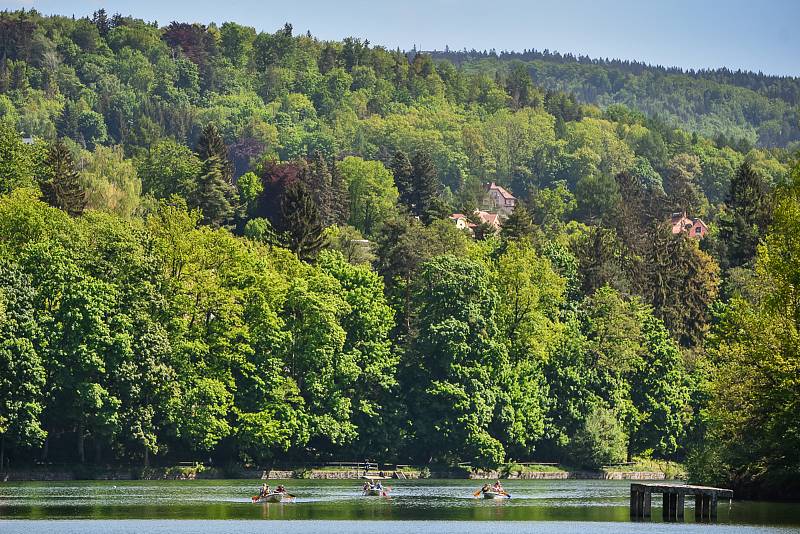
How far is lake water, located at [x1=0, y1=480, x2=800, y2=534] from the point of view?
68.8m

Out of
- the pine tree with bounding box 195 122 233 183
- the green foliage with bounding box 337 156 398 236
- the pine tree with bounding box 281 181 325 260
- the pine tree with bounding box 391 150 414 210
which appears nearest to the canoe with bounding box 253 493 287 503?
the pine tree with bounding box 281 181 325 260

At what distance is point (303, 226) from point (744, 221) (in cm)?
4936

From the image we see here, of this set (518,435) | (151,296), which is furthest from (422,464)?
(151,296)

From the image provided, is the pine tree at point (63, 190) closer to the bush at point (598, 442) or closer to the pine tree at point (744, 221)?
the bush at point (598, 442)

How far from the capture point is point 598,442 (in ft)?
416

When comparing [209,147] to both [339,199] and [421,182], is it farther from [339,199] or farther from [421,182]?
[421,182]

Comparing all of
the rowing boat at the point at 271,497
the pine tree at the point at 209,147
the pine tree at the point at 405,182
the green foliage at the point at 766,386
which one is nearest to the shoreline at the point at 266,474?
the rowing boat at the point at 271,497

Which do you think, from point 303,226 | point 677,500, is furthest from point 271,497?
point 303,226

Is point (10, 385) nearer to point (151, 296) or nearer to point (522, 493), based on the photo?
point (151, 296)

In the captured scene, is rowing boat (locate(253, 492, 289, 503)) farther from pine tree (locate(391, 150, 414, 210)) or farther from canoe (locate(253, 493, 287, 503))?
pine tree (locate(391, 150, 414, 210))

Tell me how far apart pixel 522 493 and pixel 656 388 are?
3634cm

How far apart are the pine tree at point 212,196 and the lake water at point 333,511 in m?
55.8

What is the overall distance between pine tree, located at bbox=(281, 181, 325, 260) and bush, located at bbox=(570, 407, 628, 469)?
93.6ft

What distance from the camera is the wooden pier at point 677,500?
7331cm
